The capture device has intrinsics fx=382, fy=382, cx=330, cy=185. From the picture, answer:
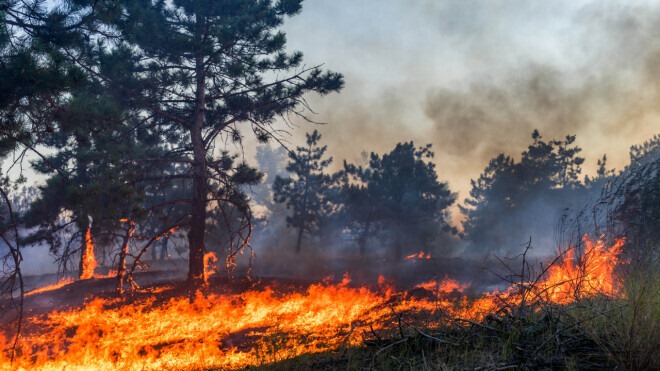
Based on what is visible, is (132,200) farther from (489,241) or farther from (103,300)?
(489,241)

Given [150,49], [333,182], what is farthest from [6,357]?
[333,182]

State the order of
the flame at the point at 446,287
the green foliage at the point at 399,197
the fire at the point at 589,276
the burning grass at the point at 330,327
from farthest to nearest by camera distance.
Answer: the green foliage at the point at 399,197, the flame at the point at 446,287, the fire at the point at 589,276, the burning grass at the point at 330,327

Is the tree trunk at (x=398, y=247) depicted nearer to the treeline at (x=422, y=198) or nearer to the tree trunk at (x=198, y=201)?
the treeline at (x=422, y=198)

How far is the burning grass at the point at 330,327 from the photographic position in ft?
11.9

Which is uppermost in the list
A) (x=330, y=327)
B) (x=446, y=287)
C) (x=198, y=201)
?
(x=198, y=201)

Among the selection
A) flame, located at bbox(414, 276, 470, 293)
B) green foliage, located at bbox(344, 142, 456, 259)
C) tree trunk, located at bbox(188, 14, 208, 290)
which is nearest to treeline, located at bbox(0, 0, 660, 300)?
tree trunk, located at bbox(188, 14, 208, 290)

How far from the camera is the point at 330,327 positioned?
28.8 ft

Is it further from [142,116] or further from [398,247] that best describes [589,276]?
[398,247]

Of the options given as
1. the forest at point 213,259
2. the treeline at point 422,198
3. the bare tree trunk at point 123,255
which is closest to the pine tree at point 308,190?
the treeline at point 422,198

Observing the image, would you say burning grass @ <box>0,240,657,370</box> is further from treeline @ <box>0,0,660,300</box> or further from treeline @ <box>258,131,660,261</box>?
treeline @ <box>258,131,660,261</box>

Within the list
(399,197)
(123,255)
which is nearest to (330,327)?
(123,255)

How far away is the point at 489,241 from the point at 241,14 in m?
34.5

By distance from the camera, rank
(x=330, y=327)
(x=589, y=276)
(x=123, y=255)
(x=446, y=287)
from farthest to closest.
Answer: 1. (x=446, y=287)
2. (x=123, y=255)
3. (x=330, y=327)
4. (x=589, y=276)

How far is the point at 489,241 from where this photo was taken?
39.3 metres
